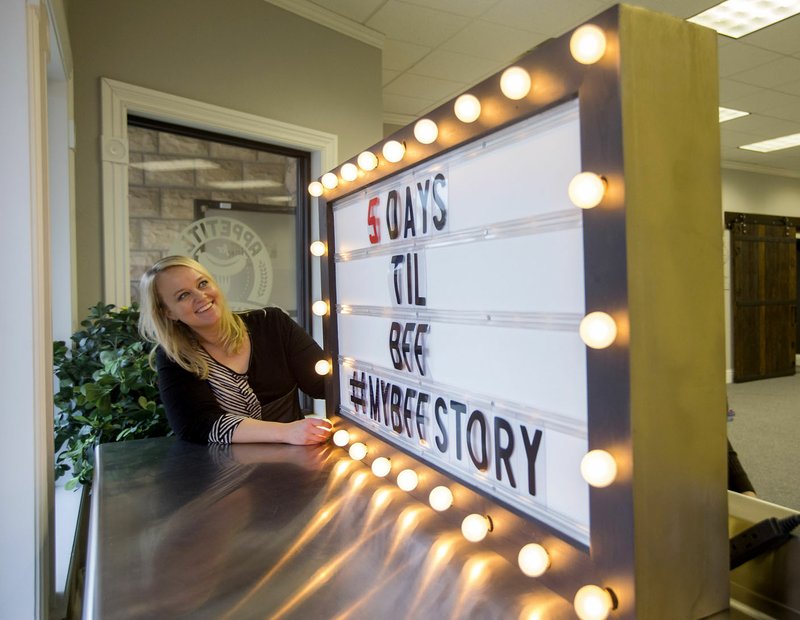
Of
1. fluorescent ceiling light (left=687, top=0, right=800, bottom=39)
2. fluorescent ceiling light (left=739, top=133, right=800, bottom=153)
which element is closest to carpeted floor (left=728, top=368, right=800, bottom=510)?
fluorescent ceiling light (left=687, top=0, right=800, bottom=39)

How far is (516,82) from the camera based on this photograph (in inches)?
21.2

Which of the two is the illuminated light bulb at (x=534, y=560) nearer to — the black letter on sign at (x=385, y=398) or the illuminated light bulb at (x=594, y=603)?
the illuminated light bulb at (x=594, y=603)

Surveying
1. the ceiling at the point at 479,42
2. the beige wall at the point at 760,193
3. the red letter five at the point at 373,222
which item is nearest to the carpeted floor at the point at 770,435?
the beige wall at the point at 760,193

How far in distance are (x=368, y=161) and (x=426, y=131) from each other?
0.18 meters

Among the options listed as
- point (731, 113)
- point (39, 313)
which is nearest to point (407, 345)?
point (39, 313)

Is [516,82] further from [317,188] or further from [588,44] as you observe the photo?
[317,188]

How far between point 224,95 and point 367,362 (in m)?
2.54

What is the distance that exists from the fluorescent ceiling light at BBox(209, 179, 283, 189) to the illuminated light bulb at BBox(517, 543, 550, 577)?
308cm

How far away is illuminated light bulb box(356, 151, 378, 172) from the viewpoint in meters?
0.86

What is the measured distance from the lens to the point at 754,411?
18.6 ft

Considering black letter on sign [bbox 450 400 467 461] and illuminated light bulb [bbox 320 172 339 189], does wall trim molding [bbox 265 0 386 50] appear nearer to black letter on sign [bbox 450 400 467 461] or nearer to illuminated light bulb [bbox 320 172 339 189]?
illuminated light bulb [bbox 320 172 339 189]

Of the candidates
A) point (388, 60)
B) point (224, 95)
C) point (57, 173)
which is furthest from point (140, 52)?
point (388, 60)

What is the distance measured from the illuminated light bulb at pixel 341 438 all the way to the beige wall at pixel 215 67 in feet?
6.17

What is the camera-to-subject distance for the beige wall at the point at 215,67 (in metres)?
2.49
